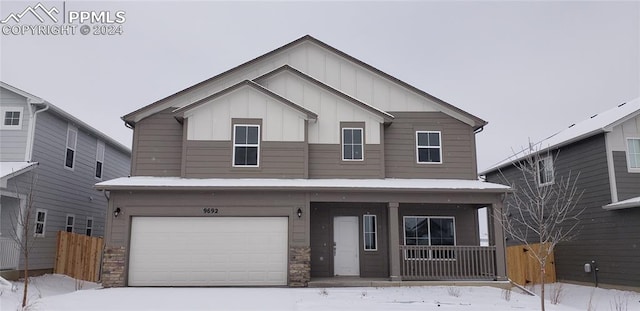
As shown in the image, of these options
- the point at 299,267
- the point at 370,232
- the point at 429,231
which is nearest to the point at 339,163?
the point at 370,232

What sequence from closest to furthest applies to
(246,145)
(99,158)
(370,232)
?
(246,145)
(370,232)
(99,158)

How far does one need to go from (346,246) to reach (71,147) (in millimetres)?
11098

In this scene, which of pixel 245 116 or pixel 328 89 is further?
pixel 328 89

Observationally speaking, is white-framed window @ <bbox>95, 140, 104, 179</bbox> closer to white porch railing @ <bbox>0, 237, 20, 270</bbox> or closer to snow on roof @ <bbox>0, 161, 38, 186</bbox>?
snow on roof @ <bbox>0, 161, 38, 186</bbox>

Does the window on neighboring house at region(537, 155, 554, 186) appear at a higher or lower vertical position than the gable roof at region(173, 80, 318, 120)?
lower

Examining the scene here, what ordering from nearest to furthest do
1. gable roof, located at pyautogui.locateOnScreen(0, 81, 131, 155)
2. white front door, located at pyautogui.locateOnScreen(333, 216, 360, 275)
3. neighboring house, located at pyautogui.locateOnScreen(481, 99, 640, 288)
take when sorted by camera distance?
1. neighboring house, located at pyautogui.locateOnScreen(481, 99, 640, 288)
2. white front door, located at pyautogui.locateOnScreen(333, 216, 360, 275)
3. gable roof, located at pyautogui.locateOnScreen(0, 81, 131, 155)

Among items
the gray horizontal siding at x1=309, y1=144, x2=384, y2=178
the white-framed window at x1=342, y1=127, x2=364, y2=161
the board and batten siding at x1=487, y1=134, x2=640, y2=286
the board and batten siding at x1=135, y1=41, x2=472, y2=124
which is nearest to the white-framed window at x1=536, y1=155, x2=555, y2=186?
the board and batten siding at x1=487, y1=134, x2=640, y2=286

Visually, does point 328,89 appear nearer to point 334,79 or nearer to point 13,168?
point 334,79

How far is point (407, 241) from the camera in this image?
15359 millimetres

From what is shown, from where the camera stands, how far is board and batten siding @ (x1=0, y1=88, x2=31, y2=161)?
1530 cm

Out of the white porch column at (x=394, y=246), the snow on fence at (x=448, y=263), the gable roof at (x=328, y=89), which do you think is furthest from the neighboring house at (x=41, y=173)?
the snow on fence at (x=448, y=263)

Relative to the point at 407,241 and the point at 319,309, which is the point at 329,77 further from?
the point at 319,309

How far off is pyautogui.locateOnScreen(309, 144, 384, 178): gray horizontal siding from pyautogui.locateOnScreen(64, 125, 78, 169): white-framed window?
376 inches

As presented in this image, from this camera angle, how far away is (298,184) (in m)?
13.5
